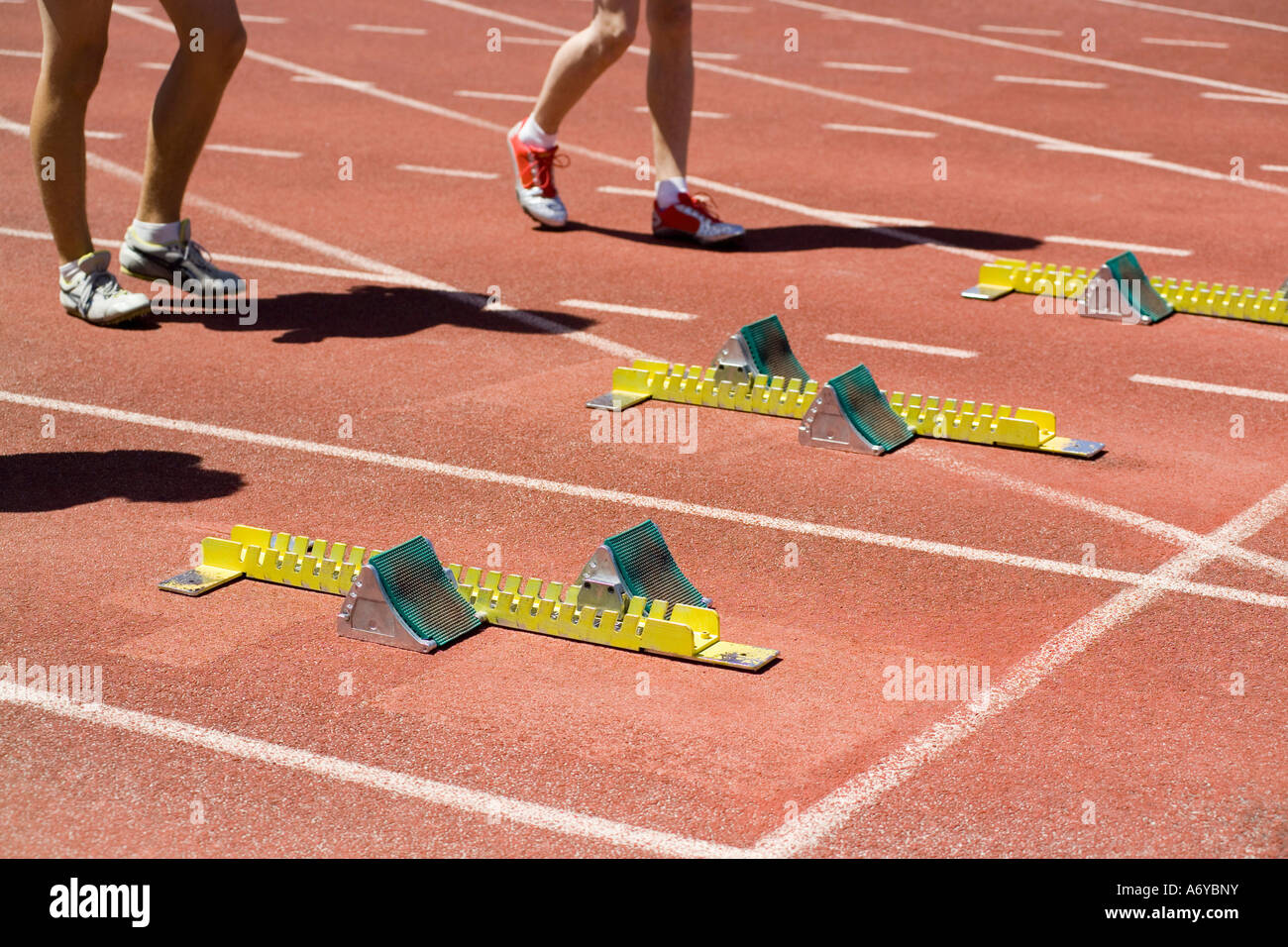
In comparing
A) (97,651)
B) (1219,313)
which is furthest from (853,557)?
(1219,313)

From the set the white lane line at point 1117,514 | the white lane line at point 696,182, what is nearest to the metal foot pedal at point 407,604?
the white lane line at point 1117,514

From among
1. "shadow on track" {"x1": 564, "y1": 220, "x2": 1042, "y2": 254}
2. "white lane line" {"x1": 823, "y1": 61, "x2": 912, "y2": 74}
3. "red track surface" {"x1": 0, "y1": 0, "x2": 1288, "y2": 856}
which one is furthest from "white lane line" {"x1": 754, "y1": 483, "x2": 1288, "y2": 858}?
"white lane line" {"x1": 823, "y1": 61, "x2": 912, "y2": 74}

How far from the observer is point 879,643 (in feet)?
16.6

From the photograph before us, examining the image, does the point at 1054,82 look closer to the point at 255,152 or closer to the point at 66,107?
the point at 255,152

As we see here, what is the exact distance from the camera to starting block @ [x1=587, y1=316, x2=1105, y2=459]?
6777 millimetres

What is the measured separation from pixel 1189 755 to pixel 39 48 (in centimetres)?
1522

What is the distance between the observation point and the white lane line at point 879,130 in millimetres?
13484

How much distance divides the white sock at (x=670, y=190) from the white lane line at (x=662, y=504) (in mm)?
3771

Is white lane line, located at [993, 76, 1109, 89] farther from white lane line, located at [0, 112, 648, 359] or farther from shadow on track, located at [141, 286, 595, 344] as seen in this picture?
shadow on track, located at [141, 286, 595, 344]

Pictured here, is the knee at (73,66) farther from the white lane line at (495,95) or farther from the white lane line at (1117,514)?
the white lane line at (495,95)

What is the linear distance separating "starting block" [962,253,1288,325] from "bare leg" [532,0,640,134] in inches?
98.5

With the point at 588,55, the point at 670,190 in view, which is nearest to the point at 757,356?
the point at 670,190
